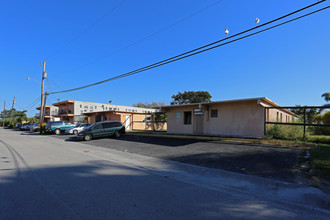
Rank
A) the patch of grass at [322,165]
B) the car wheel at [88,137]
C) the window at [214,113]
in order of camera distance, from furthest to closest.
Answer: the car wheel at [88,137] → the window at [214,113] → the patch of grass at [322,165]

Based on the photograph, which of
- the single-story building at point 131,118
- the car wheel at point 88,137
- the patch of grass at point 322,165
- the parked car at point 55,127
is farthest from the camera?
the single-story building at point 131,118

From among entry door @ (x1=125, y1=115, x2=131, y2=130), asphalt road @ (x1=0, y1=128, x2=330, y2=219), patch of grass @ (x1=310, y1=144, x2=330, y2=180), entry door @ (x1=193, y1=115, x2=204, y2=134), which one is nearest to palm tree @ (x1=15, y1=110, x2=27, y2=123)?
entry door @ (x1=125, y1=115, x2=131, y2=130)

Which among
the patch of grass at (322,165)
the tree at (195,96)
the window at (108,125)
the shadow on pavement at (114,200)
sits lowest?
the shadow on pavement at (114,200)

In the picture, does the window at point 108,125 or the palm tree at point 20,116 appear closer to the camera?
the window at point 108,125

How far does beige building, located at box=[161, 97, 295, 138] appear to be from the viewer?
1445 centimetres

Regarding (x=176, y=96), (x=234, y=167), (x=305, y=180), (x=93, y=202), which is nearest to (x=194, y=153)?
(x=234, y=167)

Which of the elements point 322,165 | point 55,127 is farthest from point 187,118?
point 55,127

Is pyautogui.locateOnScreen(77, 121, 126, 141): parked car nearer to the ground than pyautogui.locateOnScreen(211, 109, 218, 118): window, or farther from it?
nearer to the ground

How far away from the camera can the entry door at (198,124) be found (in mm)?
17891

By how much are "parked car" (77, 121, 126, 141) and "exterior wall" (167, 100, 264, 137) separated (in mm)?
6252

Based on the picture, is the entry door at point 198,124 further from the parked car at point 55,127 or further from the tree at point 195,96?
the tree at point 195,96

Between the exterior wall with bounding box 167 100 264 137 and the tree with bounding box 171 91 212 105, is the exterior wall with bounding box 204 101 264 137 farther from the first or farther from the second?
the tree with bounding box 171 91 212 105

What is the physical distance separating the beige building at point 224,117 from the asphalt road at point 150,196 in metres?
9.20

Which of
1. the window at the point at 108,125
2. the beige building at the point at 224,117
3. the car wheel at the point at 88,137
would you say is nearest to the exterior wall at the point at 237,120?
the beige building at the point at 224,117
